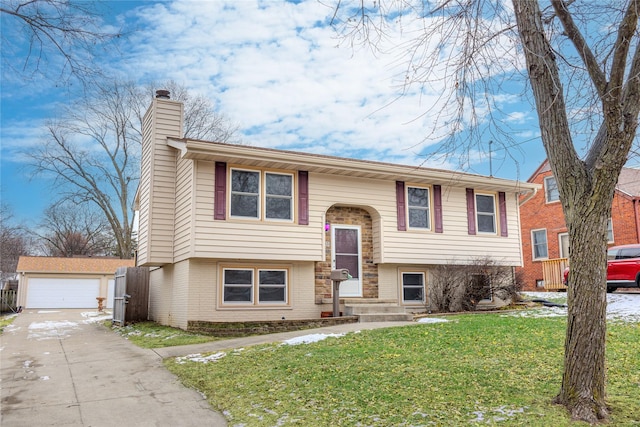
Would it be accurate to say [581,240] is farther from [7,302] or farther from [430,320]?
[7,302]

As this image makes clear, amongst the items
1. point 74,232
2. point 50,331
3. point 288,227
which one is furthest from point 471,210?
point 74,232

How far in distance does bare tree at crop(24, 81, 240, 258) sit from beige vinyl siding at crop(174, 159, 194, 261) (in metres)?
16.3

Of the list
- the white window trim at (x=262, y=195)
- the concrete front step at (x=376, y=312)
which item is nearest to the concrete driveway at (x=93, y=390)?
the white window trim at (x=262, y=195)

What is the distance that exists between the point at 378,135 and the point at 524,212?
1940 cm

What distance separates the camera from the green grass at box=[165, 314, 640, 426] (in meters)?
4.77

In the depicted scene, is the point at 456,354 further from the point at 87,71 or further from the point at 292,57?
the point at 87,71

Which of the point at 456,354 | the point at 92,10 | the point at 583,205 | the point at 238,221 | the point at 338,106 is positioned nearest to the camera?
the point at 583,205

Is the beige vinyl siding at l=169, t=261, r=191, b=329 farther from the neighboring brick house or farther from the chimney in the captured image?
the neighboring brick house

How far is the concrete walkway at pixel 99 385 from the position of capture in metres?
5.31

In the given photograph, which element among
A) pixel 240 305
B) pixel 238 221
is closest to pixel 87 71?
pixel 238 221

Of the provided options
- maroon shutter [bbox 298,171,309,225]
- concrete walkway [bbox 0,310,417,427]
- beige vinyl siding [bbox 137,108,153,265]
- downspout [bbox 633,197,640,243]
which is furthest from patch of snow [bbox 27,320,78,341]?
downspout [bbox 633,197,640,243]

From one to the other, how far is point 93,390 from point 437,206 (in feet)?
34.9

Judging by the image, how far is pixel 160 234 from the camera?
13.3 meters

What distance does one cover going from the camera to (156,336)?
11070 mm
